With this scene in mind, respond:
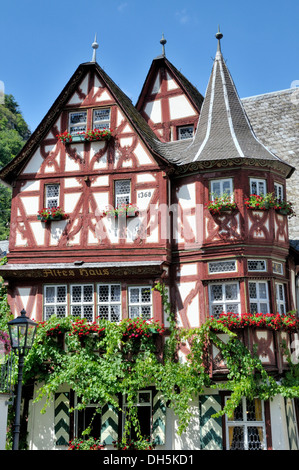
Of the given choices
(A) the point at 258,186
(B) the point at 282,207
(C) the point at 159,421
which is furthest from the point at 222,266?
(C) the point at 159,421

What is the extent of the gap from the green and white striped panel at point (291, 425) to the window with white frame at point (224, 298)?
3.12m

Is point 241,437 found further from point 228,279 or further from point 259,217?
point 259,217

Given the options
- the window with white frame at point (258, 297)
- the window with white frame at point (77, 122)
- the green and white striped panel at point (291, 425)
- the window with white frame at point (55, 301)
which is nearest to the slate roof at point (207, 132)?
the window with white frame at point (77, 122)

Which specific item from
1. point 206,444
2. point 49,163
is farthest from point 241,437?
point 49,163

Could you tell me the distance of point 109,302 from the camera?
1739 cm

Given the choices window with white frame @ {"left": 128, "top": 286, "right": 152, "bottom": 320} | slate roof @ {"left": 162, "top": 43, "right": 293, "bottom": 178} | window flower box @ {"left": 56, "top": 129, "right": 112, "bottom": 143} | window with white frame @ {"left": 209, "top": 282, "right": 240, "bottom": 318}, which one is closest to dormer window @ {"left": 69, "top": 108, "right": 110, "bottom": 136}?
window flower box @ {"left": 56, "top": 129, "right": 112, "bottom": 143}

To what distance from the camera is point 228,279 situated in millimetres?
16812

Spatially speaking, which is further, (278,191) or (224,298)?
(278,191)

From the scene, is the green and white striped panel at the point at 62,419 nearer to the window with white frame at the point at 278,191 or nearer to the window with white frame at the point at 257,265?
the window with white frame at the point at 257,265

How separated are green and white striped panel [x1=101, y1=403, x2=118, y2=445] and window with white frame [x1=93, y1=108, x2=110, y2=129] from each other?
867 cm

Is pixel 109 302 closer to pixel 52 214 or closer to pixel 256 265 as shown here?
pixel 52 214

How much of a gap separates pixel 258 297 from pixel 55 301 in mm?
5994

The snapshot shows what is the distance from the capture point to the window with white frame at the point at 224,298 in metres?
16.7
